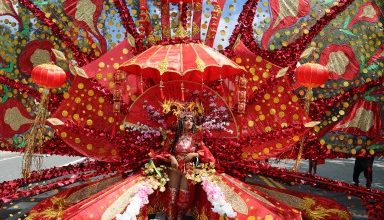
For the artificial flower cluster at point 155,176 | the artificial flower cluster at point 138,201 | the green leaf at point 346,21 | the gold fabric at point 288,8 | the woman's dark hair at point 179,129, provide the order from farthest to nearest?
1. the gold fabric at point 288,8
2. the green leaf at point 346,21
3. the woman's dark hair at point 179,129
4. the artificial flower cluster at point 155,176
5. the artificial flower cluster at point 138,201

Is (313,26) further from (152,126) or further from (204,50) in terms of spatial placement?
(152,126)

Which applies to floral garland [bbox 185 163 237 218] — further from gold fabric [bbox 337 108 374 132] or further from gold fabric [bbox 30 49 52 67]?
gold fabric [bbox 30 49 52 67]

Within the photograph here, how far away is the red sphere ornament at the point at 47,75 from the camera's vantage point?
5145 mm

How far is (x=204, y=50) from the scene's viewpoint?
5672 millimetres

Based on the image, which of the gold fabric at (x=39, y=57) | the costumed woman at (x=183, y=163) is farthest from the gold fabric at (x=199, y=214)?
the gold fabric at (x=39, y=57)

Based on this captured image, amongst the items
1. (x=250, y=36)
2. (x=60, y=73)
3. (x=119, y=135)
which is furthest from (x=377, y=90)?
(x=60, y=73)

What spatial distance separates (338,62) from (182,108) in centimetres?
229

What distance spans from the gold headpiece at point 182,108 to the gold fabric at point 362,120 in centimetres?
205

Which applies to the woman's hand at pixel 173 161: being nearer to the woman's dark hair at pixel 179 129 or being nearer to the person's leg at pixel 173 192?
the person's leg at pixel 173 192

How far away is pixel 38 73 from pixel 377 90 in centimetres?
437

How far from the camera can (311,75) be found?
17.5ft

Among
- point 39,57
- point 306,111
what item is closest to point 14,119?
point 39,57

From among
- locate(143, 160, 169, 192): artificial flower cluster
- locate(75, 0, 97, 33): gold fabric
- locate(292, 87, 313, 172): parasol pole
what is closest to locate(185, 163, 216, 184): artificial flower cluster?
locate(143, 160, 169, 192): artificial flower cluster

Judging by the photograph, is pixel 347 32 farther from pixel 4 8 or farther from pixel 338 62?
pixel 4 8
